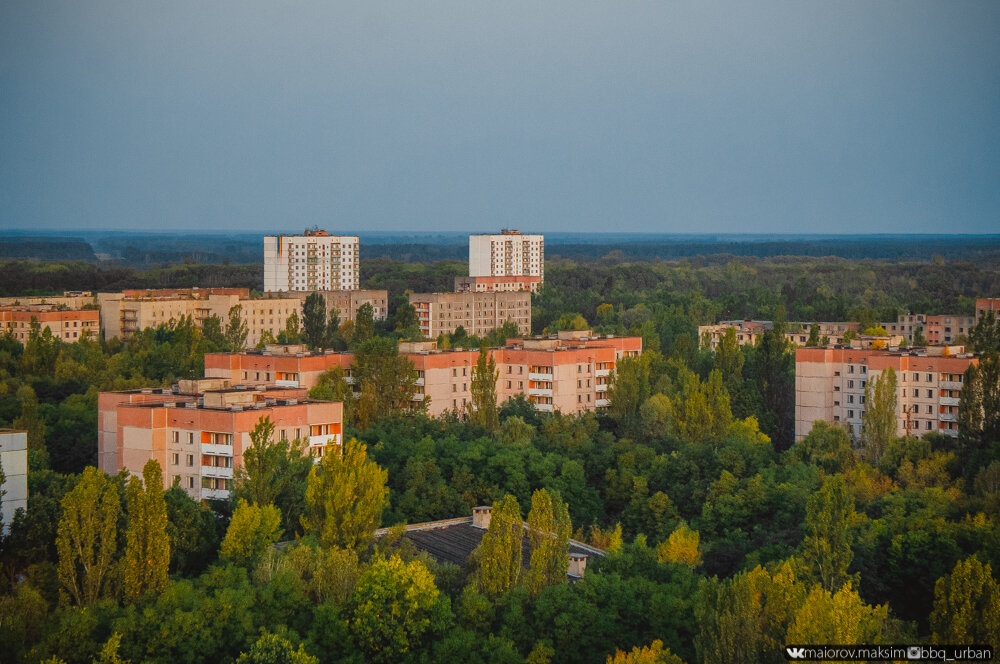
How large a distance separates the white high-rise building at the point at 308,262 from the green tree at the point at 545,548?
172ft

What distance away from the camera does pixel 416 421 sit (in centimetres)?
2798

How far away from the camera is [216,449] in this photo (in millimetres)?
21766

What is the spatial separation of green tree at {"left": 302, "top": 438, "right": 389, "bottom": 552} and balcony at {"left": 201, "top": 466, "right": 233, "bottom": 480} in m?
3.50

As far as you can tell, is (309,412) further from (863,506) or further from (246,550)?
(863,506)

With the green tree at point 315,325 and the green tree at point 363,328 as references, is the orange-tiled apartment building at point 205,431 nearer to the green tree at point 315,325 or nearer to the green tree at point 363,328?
the green tree at point 363,328

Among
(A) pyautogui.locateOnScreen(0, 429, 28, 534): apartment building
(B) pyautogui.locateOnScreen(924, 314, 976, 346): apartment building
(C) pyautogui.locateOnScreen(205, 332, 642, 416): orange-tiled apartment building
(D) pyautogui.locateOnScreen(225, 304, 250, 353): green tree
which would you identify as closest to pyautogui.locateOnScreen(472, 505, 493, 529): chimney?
(A) pyautogui.locateOnScreen(0, 429, 28, 534): apartment building

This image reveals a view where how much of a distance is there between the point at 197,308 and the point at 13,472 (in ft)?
111

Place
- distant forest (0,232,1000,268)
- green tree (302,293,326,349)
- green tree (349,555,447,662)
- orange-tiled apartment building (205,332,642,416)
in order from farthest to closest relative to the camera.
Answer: distant forest (0,232,1000,268) < green tree (302,293,326,349) < orange-tiled apartment building (205,332,642,416) < green tree (349,555,447,662)

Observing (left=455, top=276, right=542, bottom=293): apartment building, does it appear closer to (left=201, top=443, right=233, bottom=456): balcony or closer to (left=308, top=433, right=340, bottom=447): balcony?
(left=308, top=433, right=340, bottom=447): balcony

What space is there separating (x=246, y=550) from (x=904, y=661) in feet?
26.6

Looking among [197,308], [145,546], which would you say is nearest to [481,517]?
[145,546]

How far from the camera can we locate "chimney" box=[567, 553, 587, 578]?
58.4 ft

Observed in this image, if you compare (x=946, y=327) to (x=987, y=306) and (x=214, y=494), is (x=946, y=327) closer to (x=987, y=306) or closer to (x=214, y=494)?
(x=987, y=306)

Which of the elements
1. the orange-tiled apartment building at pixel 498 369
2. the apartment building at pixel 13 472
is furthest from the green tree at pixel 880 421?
the apartment building at pixel 13 472
